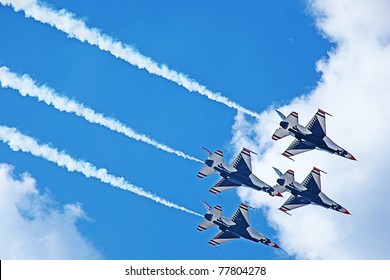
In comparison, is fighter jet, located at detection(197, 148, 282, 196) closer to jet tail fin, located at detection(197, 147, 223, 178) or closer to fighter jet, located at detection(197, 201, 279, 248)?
jet tail fin, located at detection(197, 147, 223, 178)

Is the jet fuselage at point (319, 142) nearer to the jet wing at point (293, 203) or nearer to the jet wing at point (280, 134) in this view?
the jet wing at point (280, 134)

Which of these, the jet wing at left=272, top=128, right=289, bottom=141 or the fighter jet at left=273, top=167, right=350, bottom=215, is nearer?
the jet wing at left=272, top=128, right=289, bottom=141

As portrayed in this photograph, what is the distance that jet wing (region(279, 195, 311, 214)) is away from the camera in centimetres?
10006

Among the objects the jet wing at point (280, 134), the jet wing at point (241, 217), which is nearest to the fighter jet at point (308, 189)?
the jet wing at point (280, 134)

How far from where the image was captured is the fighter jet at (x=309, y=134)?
3784 inches

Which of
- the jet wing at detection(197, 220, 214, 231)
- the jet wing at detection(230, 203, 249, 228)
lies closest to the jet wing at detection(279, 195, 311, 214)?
the jet wing at detection(230, 203, 249, 228)

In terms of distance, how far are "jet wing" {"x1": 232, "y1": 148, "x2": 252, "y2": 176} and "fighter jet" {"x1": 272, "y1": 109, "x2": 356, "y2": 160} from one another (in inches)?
159

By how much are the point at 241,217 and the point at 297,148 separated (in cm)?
1001

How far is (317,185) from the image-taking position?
326ft
